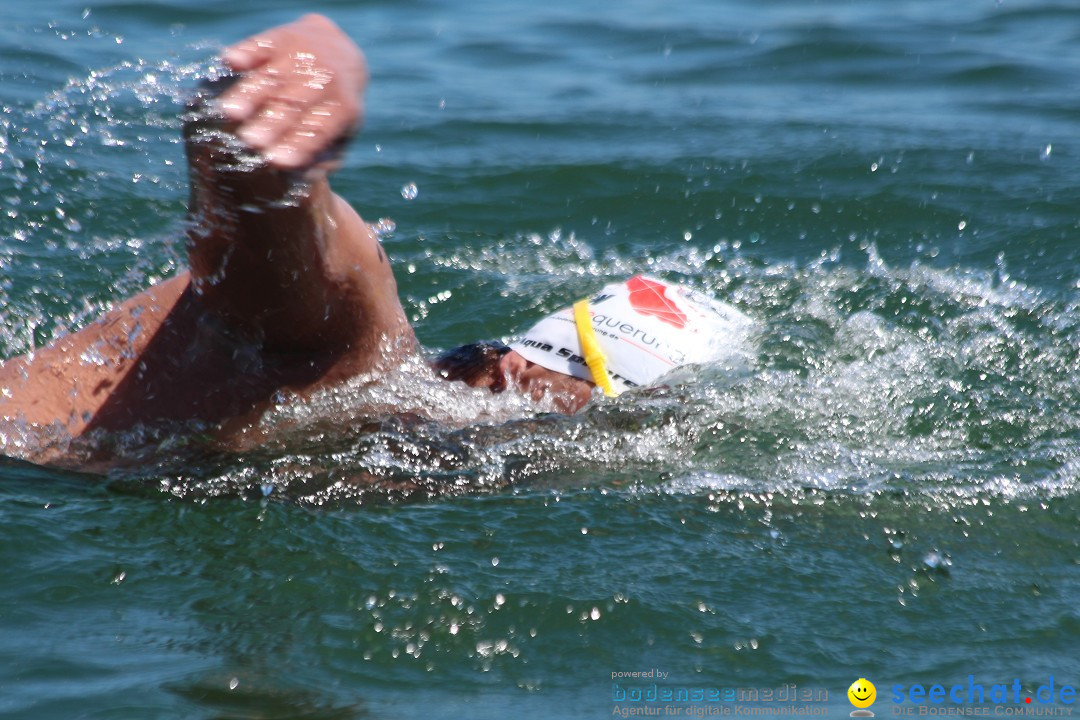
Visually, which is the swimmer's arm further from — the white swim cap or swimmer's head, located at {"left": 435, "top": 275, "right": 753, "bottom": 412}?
the white swim cap

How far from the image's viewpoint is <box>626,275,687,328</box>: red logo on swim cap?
5.21 m

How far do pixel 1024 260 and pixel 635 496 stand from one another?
3.73m

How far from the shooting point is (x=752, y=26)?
12.4m

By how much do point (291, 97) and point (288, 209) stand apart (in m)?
0.35

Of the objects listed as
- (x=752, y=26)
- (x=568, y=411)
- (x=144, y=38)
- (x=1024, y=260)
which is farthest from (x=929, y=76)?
(x=568, y=411)

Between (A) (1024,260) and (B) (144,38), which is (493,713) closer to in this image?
(A) (1024,260)

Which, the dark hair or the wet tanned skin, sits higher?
the wet tanned skin

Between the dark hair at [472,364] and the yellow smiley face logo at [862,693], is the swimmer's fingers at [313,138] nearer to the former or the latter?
the dark hair at [472,364]

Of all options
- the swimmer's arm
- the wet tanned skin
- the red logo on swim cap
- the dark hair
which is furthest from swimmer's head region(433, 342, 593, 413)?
the swimmer's arm

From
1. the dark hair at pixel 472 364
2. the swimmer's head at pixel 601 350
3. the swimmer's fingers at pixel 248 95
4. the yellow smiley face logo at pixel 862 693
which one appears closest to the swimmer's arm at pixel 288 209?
the swimmer's fingers at pixel 248 95

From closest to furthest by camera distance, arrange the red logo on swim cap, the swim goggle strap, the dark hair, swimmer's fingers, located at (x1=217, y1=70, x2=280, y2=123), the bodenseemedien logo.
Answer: swimmer's fingers, located at (x1=217, y1=70, x2=280, y2=123), the bodenseemedien logo, the dark hair, the swim goggle strap, the red logo on swim cap

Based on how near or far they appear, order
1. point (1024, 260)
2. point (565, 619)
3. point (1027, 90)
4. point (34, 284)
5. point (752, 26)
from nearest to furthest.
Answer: point (565, 619)
point (34, 284)
point (1024, 260)
point (1027, 90)
point (752, 26)

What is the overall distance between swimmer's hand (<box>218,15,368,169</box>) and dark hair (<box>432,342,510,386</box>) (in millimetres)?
1726

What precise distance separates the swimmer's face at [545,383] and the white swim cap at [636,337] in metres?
0.03
